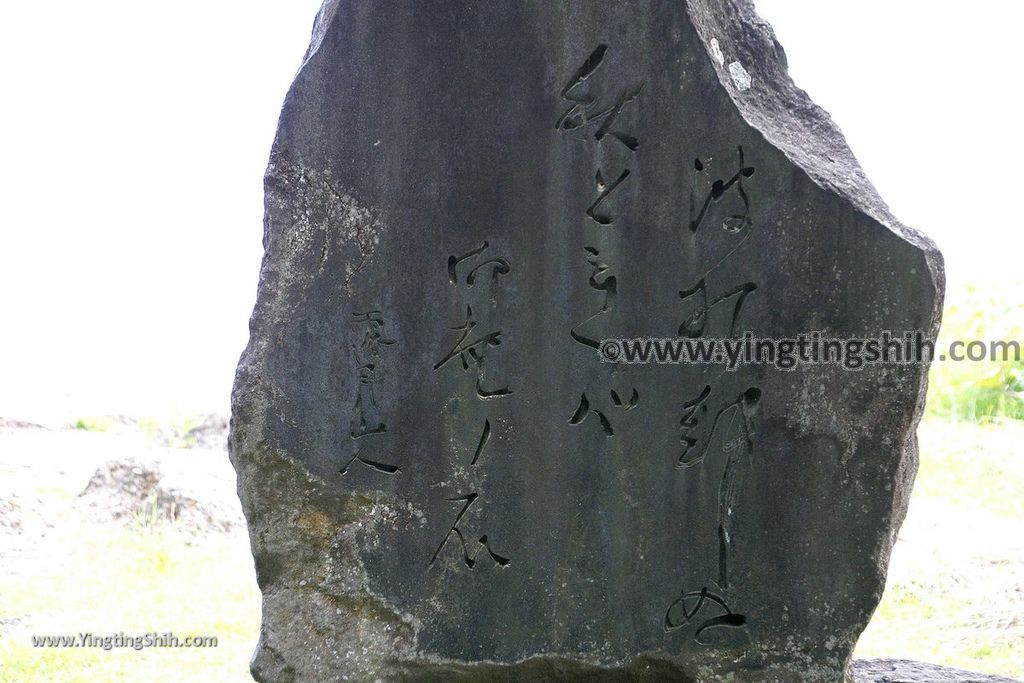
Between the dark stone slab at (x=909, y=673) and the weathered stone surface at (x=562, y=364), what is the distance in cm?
86

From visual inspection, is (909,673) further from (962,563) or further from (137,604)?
(137,604)

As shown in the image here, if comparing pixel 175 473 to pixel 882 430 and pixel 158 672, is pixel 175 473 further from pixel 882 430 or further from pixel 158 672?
pixel 882 430

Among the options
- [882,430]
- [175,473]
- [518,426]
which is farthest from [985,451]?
[175,473]

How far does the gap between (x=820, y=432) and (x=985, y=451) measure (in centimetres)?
447

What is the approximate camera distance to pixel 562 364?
3.27m

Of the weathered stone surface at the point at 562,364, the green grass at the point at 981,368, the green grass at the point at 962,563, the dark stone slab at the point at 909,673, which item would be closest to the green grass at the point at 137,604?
the weathered stone surface at the point at 562,364

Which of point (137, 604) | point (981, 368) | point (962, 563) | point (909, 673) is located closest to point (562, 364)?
point (909, 673)

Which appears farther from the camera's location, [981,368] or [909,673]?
[981,368]

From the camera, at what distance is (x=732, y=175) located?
3121 mm

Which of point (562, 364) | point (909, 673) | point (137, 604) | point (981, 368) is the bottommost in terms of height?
point (137, 604)

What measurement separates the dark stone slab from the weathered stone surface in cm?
86

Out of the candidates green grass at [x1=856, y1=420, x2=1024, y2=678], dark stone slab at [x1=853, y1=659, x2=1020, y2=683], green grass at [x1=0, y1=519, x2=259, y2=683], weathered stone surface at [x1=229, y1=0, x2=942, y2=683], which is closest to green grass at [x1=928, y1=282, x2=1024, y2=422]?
green grass at [x1=856, y1=420, x2=1024, y2=678]

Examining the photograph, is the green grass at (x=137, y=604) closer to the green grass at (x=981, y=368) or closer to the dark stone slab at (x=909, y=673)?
the dark stone slab at (x=909, y=673)

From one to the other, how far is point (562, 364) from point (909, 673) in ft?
6.19
